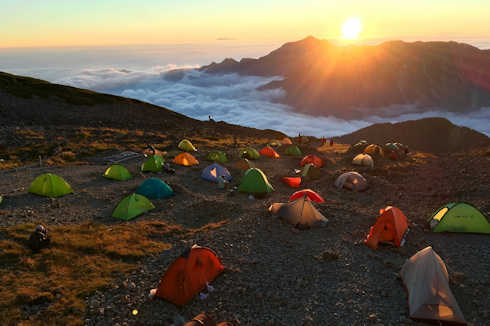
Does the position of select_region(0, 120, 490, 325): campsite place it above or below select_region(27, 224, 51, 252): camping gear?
below

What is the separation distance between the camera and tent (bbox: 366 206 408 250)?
1293 centimetres

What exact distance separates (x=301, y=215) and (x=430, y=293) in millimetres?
6462

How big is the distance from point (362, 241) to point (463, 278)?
144 inches

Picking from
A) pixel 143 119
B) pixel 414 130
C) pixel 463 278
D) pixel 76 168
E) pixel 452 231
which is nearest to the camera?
pixel 463 278

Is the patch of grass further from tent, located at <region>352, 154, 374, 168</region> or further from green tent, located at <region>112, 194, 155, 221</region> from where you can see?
tent, located at <region>352, 154, 374, 168</region>

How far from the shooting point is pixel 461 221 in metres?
14.2

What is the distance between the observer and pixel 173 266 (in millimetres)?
9531

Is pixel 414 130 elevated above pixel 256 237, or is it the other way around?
pixel 256 237

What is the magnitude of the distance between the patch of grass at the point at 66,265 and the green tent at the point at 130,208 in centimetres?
108

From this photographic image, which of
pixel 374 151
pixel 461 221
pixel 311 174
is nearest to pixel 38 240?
pixel 461 221

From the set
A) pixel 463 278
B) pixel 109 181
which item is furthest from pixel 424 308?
pixel 109 181

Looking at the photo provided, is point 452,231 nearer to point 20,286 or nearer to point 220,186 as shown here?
point 220,186

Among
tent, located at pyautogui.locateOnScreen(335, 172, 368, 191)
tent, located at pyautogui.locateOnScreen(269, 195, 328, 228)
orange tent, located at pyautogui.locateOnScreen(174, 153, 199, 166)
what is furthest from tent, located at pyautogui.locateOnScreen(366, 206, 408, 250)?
orange tent, located at pyautogui.locateOnScreen(174, 153, 199, 166)

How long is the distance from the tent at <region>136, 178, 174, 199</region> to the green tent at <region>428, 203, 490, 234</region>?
1424 centimetres
